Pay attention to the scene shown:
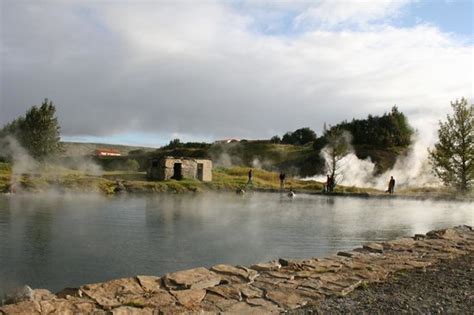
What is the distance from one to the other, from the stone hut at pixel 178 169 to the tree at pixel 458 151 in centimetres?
1963

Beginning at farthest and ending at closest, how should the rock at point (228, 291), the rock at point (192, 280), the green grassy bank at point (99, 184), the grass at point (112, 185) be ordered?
1. the grass at point (112, 185)
2. the green grassy bank at point (99, 184)
3. the rock at point (192, 280)
4. the rock at point (228, 291)

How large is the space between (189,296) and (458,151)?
3233 centimetres

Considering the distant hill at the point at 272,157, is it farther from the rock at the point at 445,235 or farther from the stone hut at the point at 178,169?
the rock at the point at 445,235

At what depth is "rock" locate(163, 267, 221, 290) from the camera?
20.9 ft

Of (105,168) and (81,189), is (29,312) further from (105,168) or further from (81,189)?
(105,168)

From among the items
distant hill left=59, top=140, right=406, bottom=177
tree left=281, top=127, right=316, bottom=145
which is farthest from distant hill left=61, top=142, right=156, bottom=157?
tree left=281, top=127, right=316, bottom=145

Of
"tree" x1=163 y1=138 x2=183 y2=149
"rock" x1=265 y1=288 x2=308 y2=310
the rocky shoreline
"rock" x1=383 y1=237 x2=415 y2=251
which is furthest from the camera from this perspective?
"tree" x1=163 y1=138 x2=183 y2=149

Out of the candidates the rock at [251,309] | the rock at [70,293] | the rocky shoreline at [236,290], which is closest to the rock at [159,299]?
the rocky shoreline at [236,290]

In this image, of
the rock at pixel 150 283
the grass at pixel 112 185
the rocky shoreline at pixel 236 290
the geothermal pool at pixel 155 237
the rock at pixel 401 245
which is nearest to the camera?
the rocky shoreline at pixel 236 290

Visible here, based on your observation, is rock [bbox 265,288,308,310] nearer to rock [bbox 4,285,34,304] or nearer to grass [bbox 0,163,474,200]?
rock [bbox 4,285,34,304]

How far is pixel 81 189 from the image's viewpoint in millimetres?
30969

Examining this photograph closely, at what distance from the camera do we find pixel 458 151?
3338 cm

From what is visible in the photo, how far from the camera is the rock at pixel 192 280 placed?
638 cm

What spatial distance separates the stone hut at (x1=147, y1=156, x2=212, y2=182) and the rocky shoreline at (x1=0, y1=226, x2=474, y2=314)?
31958 millimetres
